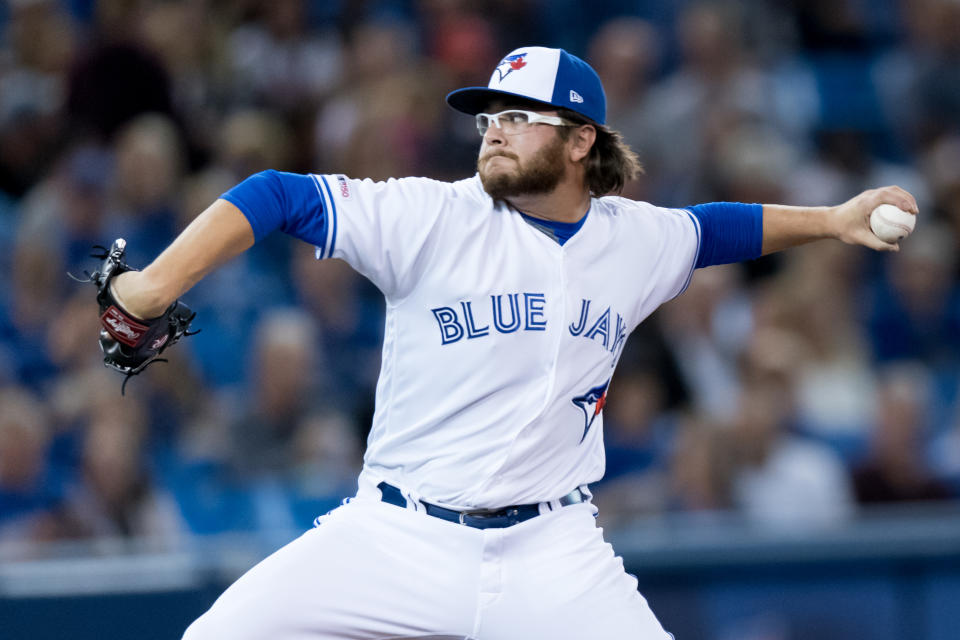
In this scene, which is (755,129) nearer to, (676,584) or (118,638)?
(676,584)

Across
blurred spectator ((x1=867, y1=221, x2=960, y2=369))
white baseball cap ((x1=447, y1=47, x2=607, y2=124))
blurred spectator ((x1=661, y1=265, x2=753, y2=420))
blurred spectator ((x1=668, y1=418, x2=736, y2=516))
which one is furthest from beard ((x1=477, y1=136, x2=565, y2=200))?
blurred spectator ((x1=867, y1=221, x2=960, y2=369))

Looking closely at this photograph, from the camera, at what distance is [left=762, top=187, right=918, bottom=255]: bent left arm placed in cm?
375

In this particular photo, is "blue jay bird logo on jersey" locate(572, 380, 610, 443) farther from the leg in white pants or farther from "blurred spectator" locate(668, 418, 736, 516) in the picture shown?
"blurred spectator" locate(668, 418, 736, 516)

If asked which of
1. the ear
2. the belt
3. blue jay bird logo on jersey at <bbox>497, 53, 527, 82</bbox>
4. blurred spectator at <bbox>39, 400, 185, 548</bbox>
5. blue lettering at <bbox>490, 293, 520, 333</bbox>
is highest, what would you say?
blue jay bird logo on jersey at <bbox>497, 53, 527, 82</bbox>

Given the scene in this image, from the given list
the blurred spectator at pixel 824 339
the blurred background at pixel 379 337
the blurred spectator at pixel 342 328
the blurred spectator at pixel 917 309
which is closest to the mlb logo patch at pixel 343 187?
the blurred background at pixel 379 337

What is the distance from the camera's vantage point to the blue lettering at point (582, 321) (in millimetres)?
3639

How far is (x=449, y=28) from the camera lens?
8352mm

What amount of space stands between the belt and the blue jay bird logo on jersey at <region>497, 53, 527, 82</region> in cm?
120

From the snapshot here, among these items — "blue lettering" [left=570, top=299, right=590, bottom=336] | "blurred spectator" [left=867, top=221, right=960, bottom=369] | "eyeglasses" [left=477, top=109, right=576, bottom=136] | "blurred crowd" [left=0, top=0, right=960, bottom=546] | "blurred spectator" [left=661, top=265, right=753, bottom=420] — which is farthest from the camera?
"blurred spectator" [left=867, top=221, right=960, bottom=369]

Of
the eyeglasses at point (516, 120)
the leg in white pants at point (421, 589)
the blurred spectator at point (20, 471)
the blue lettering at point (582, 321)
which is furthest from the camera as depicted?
the blurred spectator at point (20, 471)

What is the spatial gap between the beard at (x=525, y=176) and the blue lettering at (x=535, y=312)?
0.32 metres

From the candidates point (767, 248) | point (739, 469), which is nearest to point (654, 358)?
point (739, 469)

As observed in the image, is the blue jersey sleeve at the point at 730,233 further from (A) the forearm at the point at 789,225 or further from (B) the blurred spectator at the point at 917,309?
(B) the blurred spectator at the point at 917,309

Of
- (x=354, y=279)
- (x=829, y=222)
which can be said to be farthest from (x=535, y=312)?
(x=354, y=279)
